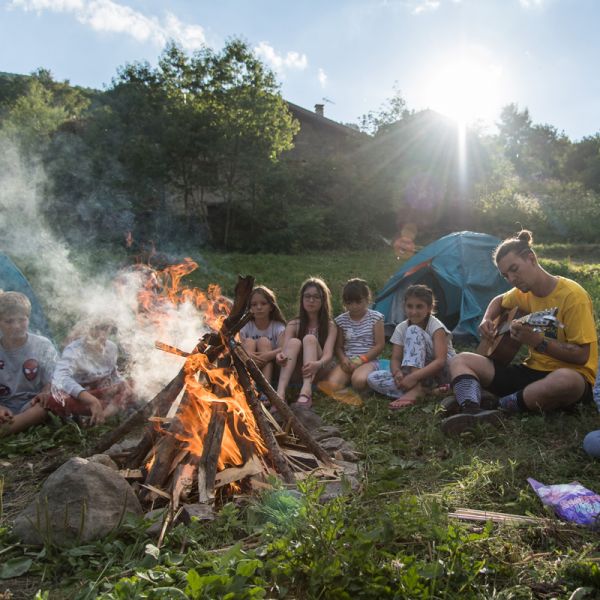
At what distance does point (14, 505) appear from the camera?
3.33 meters

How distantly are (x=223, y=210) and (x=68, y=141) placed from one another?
5771mm

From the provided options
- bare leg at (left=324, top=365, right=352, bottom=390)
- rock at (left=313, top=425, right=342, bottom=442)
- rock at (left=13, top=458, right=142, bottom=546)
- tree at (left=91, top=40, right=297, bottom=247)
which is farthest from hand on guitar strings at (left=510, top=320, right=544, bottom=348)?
tree at (left=91, top=40, right=297, bottom=247)

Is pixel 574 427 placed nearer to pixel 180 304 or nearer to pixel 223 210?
pixel 180 304

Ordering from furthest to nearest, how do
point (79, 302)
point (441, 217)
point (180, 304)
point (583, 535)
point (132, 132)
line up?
point (441, 217) < point (132, 132) < point (79, 302) < point (180, 304) < point (583, 535)

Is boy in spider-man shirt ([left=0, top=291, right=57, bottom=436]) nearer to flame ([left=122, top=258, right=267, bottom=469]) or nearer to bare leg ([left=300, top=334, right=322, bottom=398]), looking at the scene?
flame ([left=122, top=258, right=267, bottom=469])

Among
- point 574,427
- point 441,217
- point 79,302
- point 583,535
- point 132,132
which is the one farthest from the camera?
point 441,217

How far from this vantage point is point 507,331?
16.0 feet

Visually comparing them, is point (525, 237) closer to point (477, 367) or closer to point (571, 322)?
point (571, 322)

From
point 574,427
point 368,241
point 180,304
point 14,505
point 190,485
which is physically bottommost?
point 14,505

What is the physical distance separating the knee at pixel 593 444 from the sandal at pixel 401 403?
162cm

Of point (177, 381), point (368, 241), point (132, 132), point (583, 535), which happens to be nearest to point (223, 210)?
point (132, 132)

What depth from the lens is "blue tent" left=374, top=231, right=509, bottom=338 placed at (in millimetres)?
7250

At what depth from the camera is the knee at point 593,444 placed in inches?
143

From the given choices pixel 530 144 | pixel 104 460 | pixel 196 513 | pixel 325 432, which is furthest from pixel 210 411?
pixel 530 144
